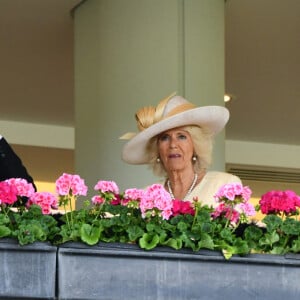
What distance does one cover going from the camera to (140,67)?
472 centimetres

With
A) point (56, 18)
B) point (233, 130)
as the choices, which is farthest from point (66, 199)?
Result: point (233, 130)

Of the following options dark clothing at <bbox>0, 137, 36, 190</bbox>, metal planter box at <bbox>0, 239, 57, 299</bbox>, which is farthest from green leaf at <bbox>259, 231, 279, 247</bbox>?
dark clothing at <bbox>0, 137, 36, 190</bbox>

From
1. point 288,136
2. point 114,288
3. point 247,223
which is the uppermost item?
point 288,136

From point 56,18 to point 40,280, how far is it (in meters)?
3.63

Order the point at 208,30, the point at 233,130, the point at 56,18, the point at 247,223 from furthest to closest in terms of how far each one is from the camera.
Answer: the point at 233,130 < the point at 56,18 < the point at 208,30 < the point at 247,223

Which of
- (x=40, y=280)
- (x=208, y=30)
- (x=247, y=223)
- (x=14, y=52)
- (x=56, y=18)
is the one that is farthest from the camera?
(x=14, y=52)

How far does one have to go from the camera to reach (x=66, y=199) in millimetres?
2275

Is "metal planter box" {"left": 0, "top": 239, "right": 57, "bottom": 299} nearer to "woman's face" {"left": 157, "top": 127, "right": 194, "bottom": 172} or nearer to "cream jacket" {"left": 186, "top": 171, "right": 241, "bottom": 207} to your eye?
"cream jacket" {"left": 186, "top": 171, "right": 241, "bottom": 207}

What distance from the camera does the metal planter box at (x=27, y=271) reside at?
80.4 inches

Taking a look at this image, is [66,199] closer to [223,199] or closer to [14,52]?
[223,199]

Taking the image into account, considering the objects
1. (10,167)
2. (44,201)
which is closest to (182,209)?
(44,201)

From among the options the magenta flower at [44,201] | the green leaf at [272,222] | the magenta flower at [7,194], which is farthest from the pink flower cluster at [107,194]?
the green leaf at [272,222]

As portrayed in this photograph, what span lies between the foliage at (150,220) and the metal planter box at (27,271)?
3 centimetres

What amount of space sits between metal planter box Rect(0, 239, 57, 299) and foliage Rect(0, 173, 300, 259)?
0.09ft
